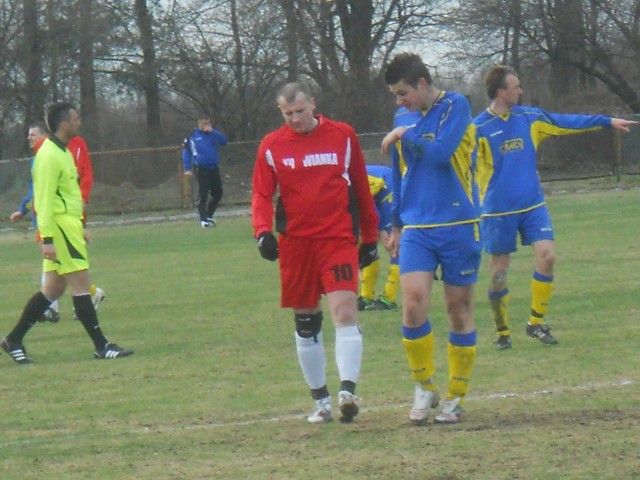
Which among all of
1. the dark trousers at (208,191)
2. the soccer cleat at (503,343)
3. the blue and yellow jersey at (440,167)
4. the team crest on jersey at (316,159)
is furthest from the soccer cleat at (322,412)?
the dark trousers at (208,191)

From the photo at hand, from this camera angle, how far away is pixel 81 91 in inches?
1533

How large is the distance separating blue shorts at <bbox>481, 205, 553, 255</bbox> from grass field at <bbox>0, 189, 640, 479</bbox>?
72cm

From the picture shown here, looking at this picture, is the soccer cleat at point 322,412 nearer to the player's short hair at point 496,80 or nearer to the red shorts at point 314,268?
the red shorts at point 314,268

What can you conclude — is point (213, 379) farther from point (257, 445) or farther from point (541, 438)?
point (541, 438)

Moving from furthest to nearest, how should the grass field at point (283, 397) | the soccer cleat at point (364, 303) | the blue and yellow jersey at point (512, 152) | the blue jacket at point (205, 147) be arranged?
1. the blue jacket at point (205, 147)
2. the soccer cleat at point (364, 303)
3. the blue and yellow jersey at point (512, 152)
4. the grass field at point (283, 397)

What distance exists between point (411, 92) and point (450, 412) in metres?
1.64

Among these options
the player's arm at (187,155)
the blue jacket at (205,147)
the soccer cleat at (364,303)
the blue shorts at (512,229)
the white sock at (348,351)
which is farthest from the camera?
the player's arm at (187,155)

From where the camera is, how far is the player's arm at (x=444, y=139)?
629cm

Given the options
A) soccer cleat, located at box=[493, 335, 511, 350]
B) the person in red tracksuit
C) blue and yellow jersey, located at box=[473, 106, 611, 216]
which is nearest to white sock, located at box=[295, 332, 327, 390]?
the person in red tracksuit

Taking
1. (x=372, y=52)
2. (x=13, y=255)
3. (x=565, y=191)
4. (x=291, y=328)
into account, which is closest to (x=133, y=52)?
(x=372, y=52)

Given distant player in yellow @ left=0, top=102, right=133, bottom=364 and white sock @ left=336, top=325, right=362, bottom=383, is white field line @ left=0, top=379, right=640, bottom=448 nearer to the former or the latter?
white sock @ left=336, top=325, right=362, bottom=383

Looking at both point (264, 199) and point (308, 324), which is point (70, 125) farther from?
point (308, 324)

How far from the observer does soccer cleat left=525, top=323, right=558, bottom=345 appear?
9.00m

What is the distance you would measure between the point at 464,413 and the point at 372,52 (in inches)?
1269
